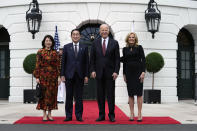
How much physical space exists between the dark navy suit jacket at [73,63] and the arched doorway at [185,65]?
7971 millimetres

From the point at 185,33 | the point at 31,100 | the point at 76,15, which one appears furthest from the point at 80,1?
the point at 185,33

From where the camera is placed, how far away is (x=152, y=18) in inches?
454

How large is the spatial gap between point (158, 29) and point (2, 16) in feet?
19.6

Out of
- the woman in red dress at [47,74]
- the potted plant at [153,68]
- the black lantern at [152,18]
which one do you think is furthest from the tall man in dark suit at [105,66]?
the black lantern at [152,18]

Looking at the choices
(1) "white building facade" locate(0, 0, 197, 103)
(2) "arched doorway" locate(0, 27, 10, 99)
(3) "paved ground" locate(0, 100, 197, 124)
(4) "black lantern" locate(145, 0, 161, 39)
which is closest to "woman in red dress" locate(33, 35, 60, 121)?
(3) "paved ground" locate(0, 100, 197, 124)

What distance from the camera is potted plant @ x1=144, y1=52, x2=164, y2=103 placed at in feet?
37.3

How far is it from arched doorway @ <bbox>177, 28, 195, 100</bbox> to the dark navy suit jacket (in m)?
7.97

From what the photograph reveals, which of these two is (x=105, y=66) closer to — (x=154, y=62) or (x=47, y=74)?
(x=47, y=74)

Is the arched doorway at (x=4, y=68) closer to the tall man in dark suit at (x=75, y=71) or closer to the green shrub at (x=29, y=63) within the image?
the green shrub at (x=29, y=63)

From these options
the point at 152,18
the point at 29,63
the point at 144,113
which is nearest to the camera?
the point at 144,113

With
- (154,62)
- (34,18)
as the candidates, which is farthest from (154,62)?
(34,18)

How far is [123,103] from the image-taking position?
1152 centimetres

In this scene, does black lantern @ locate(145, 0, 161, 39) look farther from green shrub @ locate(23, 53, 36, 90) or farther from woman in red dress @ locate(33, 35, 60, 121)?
woman in red dress @ locate(33, 35, 60, 121)

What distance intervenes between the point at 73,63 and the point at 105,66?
647 millimetres
